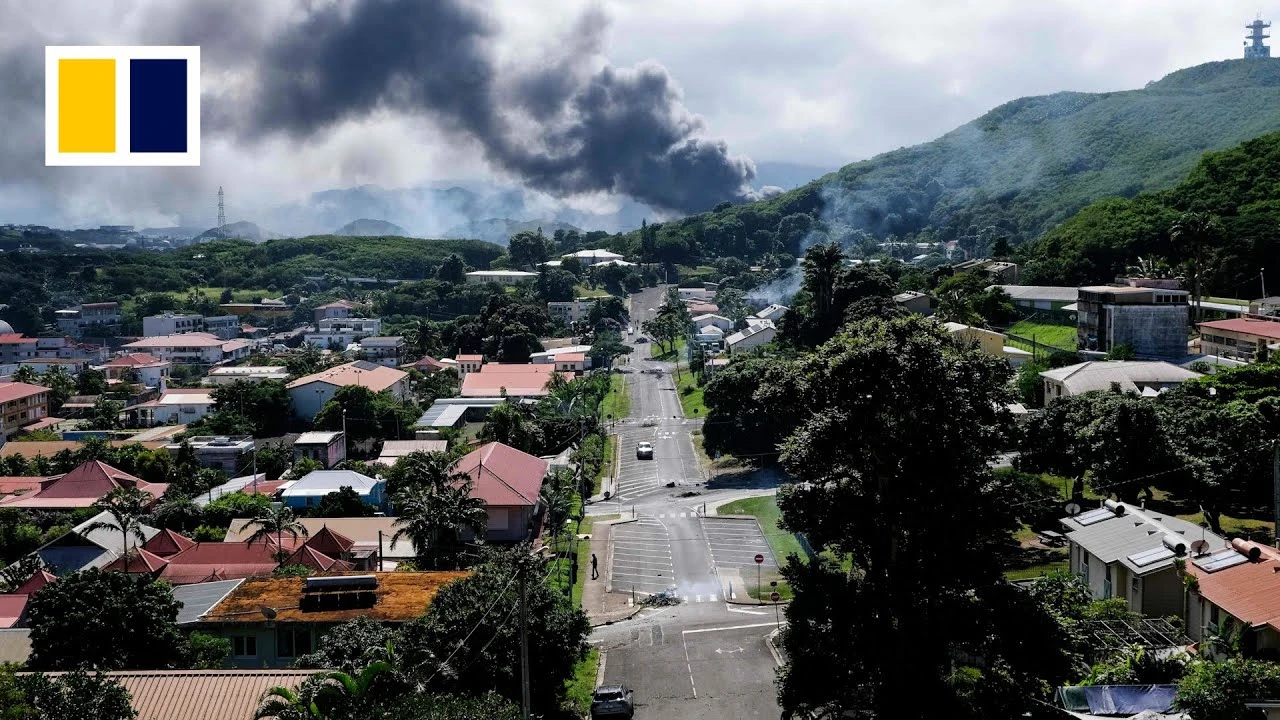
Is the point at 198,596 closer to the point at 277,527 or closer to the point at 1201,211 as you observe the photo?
the point at 277,527

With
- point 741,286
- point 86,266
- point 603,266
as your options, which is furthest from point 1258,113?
point 86,266

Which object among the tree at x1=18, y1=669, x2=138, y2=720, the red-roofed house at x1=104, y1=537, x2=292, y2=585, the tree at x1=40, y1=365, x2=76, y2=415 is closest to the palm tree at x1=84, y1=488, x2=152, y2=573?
the red-roofed house at x1=104, y1=537, x2=292, y2=585

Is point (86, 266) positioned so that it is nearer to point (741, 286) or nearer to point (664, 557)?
point (741, 286)

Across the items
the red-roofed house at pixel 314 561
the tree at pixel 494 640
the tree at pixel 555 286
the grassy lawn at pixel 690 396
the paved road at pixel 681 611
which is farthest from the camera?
the tree at pixel 555 286

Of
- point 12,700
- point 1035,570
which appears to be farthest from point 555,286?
point 12,700

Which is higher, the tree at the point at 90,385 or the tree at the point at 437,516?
the tree at the point at 90,385

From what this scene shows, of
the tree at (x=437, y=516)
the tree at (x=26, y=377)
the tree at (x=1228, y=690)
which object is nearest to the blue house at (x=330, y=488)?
the tree at (x=437, y=516)

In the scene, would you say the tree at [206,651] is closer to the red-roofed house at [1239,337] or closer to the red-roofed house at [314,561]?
the red-roofed house at [314,561]
